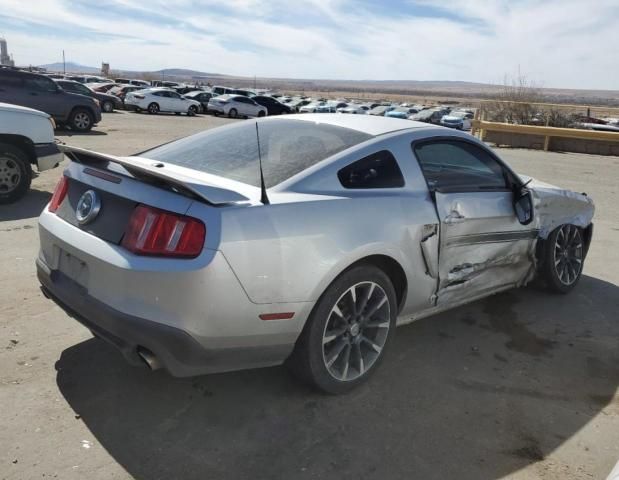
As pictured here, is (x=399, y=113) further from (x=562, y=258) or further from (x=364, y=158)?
(x=364, y=158)

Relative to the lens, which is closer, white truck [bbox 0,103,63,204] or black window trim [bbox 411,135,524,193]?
black window trim [bbox 411,135,524,193]

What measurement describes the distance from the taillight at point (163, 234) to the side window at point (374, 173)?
988 mm

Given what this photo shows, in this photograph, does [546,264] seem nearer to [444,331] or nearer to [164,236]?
[444,331]

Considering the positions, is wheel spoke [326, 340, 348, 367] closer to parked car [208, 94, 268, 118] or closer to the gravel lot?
the gravel lot

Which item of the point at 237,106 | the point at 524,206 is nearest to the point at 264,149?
the point at 524,206

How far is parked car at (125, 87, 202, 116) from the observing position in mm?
31031

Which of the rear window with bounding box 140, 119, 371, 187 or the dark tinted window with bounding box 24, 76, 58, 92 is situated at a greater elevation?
the dark tinted window with bounding box 24, 76, 58, 92

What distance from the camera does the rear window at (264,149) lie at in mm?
3318

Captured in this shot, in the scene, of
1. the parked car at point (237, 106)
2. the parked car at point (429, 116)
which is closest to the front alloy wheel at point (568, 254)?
the parked car at point (237, 106)

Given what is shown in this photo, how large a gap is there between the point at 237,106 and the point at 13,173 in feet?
86.9

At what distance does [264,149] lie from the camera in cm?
359

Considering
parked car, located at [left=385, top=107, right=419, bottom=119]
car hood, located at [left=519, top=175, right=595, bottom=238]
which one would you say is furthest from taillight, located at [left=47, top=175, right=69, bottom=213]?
parked car, located at [left=385, top=107, right=419, bottom=119]

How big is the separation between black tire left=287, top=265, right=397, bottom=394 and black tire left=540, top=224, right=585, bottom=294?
6.98 feet

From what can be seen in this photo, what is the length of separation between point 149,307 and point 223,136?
1632 millimetres
